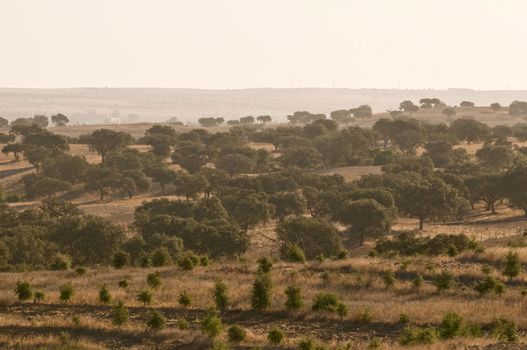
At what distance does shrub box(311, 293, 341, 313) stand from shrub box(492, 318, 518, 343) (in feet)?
25.6

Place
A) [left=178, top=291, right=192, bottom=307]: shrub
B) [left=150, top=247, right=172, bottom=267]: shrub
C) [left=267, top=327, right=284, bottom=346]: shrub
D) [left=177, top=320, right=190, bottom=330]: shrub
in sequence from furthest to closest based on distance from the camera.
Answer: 1. [left=150, top=247, right=172, bottom=267]: shrub
2. [left=178, top=291, right=192, bottom=307]: shrub
3. [left=177, top=320, right=190, bottom=330]: shrub
4. [left=267, top=327, right=284, bottom=346]: shrub

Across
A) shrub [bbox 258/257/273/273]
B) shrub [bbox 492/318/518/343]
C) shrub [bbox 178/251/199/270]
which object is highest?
shrub [bbox 492/318/518/343]

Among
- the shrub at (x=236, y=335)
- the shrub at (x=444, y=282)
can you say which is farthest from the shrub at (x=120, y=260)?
the shrub at (x=444, y=282)

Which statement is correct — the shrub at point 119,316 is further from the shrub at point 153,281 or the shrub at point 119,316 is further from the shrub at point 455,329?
the shrub at point 455,329

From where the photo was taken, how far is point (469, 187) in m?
98.2

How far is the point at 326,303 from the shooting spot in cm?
3662

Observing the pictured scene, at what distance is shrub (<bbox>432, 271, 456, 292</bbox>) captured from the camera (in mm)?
41156

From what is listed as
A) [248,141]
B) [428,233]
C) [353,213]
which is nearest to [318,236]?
[353,213]

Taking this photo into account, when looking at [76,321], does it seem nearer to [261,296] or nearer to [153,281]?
[153,281]

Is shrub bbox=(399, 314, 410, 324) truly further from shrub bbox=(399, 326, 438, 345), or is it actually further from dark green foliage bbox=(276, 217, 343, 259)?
dark green foliage bbox=(276, 217, 343, 259)

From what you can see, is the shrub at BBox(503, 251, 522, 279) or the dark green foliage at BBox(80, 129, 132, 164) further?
the dark green foliage at BBox(80, 129, 132, 164)

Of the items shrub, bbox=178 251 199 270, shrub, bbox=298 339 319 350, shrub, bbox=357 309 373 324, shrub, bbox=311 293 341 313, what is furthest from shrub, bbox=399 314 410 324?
shrub, bbox=178 251 199 270

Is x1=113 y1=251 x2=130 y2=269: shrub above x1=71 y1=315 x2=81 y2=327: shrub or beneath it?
beneath

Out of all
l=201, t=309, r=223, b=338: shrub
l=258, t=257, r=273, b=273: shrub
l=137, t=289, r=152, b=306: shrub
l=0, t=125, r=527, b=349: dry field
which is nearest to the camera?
l=201, t=309, r=223, b=338: shrub
